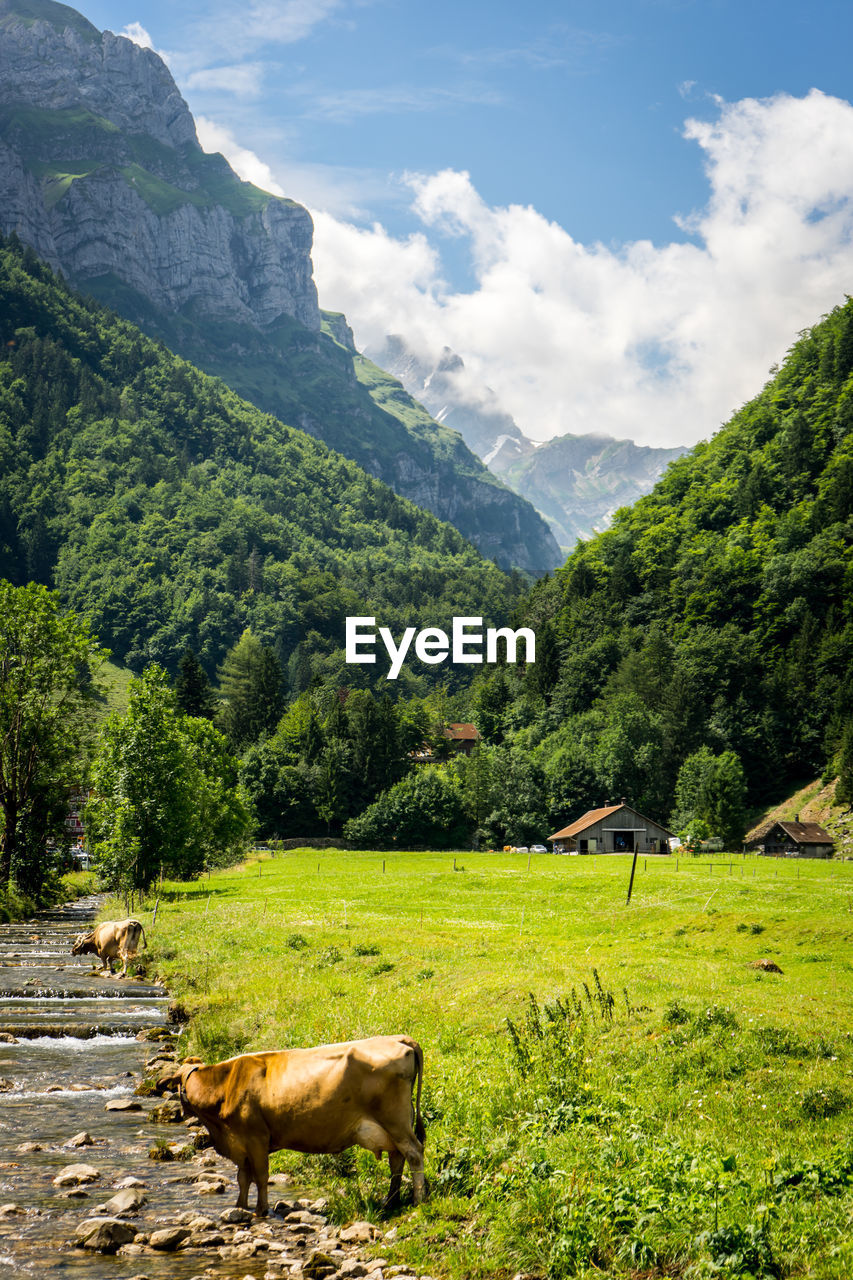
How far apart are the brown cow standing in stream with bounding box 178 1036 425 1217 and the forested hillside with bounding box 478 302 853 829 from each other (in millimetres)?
106455

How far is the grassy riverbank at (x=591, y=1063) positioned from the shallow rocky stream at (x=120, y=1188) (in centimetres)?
101

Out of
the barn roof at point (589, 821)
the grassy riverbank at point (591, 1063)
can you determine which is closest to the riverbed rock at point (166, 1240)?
the grassy riverbank at point (591, 1063)

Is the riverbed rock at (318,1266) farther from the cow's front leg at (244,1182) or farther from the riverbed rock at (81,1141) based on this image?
the riverbed rock at (81,1141)

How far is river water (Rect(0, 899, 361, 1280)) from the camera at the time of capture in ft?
39.5

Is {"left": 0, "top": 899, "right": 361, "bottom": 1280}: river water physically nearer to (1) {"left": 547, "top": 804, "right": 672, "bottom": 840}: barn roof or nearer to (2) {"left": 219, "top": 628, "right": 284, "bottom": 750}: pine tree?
(1) {"left": 547, "top": 804, "right": 672, "bottom": 840}: barn roof

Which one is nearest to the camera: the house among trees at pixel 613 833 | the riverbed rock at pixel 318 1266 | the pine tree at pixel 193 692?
the riverbed rock at pixel 318 1266

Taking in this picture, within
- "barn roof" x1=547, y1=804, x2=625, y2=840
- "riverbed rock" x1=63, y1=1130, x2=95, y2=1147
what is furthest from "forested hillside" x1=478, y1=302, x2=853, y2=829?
"riverbed rock" x1=63, y1=1130, x2=95, y2=1147

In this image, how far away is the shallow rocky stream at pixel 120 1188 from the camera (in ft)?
39.1

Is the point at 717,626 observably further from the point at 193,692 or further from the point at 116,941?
the point at 116,941

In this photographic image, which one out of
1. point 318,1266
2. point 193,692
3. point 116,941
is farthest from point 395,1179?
point 193,692

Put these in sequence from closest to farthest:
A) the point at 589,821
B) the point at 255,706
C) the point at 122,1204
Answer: the point at 122,1204
the point at 589,821
the point at 255,706

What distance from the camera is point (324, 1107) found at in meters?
12.9

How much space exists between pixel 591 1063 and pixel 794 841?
9841 cm

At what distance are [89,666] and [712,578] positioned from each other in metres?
121
